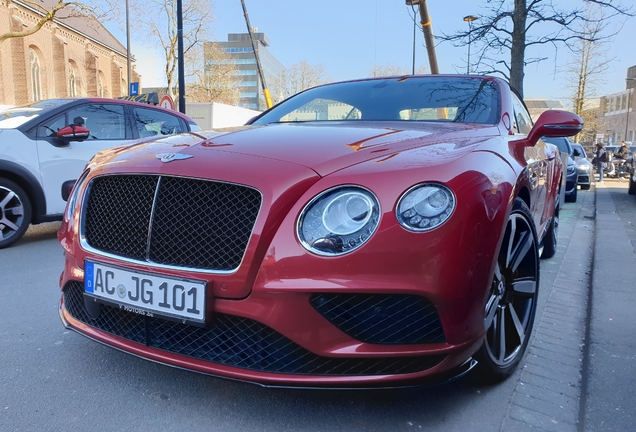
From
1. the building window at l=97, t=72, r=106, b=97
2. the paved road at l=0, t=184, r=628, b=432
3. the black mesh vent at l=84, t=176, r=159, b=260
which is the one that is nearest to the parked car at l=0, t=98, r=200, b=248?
the paved road at l=0, t=184, r=628, b=432

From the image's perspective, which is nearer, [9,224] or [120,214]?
[120,214]

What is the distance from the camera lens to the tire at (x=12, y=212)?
196 inches

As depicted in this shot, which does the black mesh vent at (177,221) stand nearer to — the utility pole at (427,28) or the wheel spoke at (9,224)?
the wheel spoke at (9,224)

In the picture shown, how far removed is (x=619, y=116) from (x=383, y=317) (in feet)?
316

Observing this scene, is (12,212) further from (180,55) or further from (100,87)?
(100,87)

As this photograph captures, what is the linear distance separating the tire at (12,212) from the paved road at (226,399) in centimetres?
253

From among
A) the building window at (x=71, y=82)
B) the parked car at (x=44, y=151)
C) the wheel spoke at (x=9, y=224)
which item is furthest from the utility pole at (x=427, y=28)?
the building window at (x=71, y=82)

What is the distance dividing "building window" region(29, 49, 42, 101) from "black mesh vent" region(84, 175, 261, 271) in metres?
36.4

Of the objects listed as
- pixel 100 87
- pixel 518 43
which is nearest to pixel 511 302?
pixel 518 43

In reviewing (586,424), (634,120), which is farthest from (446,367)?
(634,120)

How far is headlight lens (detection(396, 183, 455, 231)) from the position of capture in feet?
5.52

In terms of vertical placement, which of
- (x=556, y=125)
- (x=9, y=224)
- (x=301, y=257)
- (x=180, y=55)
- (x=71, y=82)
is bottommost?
(x=9, y=224)

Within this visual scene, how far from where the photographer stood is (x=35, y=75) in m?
34.0

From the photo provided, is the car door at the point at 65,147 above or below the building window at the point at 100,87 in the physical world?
below
